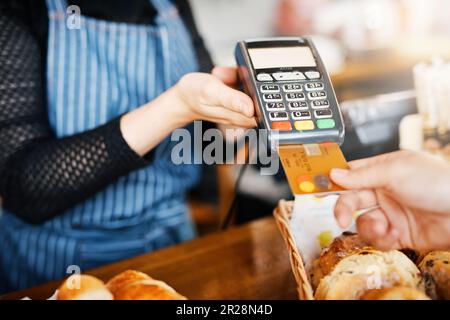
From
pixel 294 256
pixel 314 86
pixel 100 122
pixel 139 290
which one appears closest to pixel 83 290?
pixel 139 290

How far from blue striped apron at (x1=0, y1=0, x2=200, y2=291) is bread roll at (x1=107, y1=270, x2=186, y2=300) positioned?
13.6 inches

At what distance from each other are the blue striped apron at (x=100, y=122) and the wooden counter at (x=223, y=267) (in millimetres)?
146

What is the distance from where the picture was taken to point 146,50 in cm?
83

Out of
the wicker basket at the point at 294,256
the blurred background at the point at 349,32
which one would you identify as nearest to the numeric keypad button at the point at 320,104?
the wicker basket at the point at 294,256

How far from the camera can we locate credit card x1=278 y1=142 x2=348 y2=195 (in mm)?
431

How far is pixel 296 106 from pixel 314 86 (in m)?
0.04

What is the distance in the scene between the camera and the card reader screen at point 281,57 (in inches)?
21.4

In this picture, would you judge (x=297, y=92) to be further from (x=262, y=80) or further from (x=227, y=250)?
(x=227, y=250)

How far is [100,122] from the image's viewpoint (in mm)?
804

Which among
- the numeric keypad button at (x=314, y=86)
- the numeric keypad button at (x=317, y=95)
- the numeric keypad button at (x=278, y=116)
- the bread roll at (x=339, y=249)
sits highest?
the numeric keypad button at (x=314, y=86)

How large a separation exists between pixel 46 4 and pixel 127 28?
123 mm

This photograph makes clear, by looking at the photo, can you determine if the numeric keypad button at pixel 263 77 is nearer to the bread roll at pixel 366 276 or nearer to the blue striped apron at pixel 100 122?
the bread roll at pixel 366 276

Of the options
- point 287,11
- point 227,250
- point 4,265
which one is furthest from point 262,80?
point 287,11

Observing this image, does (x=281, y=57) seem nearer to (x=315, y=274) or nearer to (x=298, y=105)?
(x=298, y=105)
